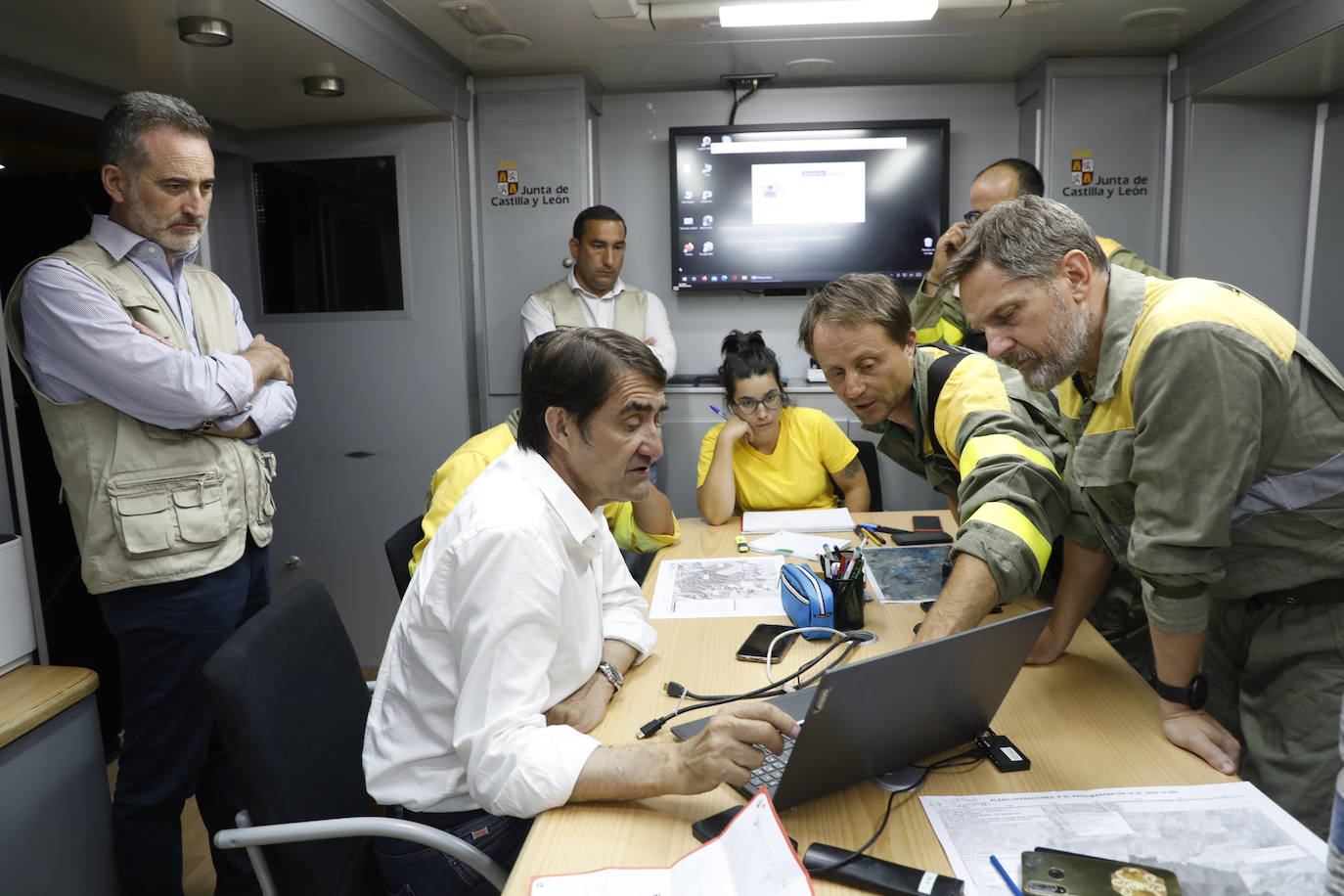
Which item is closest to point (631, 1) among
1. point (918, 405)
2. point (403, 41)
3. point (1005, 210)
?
point (403, 41)

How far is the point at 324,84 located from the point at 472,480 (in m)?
2.03

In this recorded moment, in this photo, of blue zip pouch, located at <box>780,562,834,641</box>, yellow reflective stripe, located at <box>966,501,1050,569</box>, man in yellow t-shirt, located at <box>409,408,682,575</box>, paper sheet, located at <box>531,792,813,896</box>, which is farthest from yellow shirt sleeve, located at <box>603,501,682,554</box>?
paper sheet, located at <box>531,792,813,896</box>

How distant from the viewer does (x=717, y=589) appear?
2090 millimetres

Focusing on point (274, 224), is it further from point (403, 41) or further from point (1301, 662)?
point (1301, 662)

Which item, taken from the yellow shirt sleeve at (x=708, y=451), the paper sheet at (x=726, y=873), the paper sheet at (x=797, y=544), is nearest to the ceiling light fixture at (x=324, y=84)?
the yellow shirt sleeve at (x=708, y=451)

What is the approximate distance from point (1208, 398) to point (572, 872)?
1.03 metres

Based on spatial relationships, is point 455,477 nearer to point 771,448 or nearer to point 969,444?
point 969,444

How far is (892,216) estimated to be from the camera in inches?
170

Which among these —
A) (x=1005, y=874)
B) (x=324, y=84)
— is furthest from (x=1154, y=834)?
(x=324, y=84)

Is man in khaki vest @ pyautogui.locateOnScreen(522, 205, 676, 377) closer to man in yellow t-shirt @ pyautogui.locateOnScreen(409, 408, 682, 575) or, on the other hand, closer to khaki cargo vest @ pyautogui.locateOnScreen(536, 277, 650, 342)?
khaki cargo vest @ pyautogui.locateOnScreen(536, 277, 650, 342)

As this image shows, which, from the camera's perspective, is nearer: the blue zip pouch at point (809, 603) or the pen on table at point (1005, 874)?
the pen on table at point (1005, 874)

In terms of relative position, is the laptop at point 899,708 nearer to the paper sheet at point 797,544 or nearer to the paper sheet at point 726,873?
the paper sheet at point 726,873

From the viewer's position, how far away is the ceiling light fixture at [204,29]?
259 centimetres

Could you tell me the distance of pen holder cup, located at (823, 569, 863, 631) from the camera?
5.86 feet
